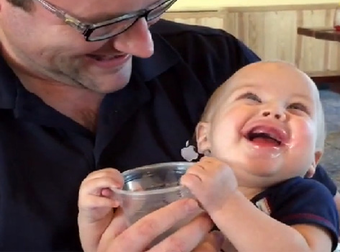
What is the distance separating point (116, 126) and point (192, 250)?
0.34m

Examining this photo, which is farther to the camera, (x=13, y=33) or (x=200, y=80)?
(x=200, y=80)

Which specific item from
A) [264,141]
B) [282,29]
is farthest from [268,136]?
[282,29]

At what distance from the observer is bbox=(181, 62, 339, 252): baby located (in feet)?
2.83

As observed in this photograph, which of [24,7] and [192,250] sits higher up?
[24,7]

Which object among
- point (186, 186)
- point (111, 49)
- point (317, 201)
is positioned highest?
point (111, 49)

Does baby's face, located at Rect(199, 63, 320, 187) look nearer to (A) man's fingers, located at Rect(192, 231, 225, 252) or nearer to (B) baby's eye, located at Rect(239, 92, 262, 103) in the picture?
(B) baby's eye, located at Rect(239, 92, 262, 103)

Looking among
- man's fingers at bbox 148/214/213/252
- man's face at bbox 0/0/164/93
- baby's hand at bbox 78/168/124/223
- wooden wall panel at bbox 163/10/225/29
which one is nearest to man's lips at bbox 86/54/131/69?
man's face at bbox 0/0/164/93

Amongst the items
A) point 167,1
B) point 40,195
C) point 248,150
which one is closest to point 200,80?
point 167,1

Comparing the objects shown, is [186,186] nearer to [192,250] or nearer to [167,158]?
[192,250]

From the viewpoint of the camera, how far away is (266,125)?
3.35 ft

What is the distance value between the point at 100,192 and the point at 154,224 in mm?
110

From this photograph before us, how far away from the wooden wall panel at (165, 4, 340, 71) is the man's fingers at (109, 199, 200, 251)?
4.64m

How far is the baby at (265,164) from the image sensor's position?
0.86m

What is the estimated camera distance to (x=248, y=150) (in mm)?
1016
